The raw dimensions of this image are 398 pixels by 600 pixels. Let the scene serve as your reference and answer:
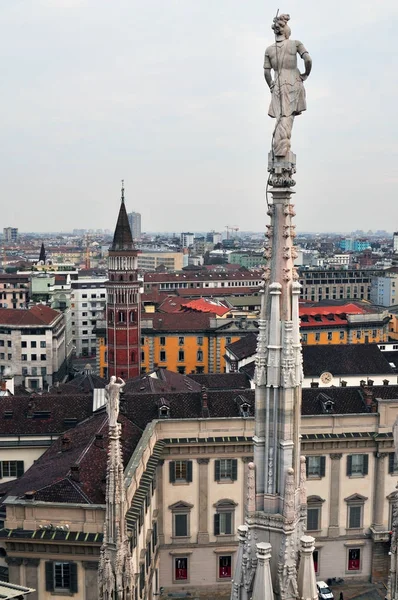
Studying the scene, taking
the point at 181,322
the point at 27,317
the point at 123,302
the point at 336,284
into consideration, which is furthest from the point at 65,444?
the point at 336,284

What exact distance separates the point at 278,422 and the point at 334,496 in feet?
101

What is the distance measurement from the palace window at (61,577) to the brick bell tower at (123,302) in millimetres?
43490

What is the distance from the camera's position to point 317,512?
3850 centimetres

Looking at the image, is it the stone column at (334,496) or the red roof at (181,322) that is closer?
the stone column at (334,496)

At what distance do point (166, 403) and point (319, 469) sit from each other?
29.4ft

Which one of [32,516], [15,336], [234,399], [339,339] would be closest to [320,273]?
[339,339]

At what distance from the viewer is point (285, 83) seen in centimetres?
992

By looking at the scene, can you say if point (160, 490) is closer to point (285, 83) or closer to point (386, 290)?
point (285, 83)

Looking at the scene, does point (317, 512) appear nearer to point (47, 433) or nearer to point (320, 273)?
point (47, 433)

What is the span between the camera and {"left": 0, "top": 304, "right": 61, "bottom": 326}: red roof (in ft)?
277

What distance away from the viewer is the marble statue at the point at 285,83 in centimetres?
988

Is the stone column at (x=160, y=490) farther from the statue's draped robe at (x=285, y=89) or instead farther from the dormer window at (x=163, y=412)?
the statue's draped robe at (x=285, y=89)

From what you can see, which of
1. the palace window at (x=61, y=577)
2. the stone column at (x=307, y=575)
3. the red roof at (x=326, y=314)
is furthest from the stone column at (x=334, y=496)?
the red roof at (x=326, y=314)

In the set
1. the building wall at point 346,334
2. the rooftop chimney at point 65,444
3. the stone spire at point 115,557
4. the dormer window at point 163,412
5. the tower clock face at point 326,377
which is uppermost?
the stone spire at point 115,557
